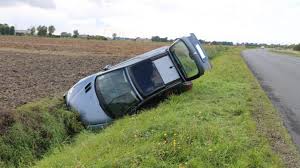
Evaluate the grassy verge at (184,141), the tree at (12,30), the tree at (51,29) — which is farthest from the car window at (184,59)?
the tree at (51,29)

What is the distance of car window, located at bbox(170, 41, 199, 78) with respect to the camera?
9960 millimetres

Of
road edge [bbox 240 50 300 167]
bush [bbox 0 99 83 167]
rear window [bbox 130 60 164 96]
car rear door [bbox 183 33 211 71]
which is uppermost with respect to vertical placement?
car rear door [bbox 183 33 211 71]

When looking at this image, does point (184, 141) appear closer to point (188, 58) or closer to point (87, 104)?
point (87, 104)

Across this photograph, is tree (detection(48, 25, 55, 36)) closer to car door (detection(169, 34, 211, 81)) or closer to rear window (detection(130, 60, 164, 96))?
car door (detection(169, 34, 211, 81))

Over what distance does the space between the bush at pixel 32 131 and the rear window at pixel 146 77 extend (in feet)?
5.32

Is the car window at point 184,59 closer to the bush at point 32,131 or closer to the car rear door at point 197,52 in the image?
the car rear door at point 197,52

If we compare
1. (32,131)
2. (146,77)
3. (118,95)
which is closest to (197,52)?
(146,77)

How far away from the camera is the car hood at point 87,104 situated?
9398mm

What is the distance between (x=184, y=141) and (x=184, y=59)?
449 cm

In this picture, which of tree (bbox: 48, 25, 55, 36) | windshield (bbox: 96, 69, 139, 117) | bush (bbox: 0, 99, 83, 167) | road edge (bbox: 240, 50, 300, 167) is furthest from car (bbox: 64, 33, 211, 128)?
tree (bbox: 48, 25, 55, 36)

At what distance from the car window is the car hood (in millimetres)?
2047

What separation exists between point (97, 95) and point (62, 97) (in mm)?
2074

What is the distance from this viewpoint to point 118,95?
9.30 meters

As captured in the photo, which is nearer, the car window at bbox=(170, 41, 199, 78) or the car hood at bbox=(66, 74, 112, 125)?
the car hood at bbox=(66, 74, 112, 125)
